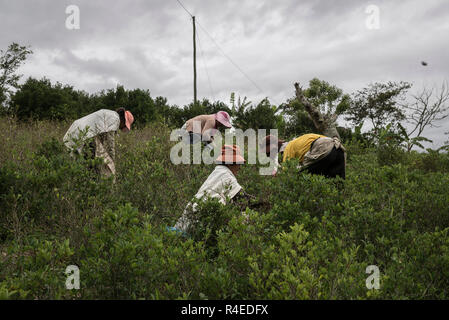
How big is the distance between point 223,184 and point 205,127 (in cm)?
224

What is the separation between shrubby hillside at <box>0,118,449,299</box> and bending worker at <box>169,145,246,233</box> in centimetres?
15

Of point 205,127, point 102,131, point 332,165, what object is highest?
point 205,127

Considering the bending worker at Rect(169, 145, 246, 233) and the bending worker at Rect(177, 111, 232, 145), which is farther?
the bending worker at Rect(177, 111, 232, 145)

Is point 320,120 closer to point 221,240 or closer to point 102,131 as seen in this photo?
point 102,131

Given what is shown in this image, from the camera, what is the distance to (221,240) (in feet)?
6.79

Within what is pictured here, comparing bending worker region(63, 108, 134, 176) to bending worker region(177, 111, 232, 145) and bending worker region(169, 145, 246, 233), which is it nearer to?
bending worker region(177, 111, 232, 145)

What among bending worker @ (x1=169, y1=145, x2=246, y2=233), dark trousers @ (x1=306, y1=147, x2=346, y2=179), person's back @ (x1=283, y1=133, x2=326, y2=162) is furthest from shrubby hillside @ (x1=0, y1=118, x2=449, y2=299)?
person's back @ (x1=283, y1=133, x2=326, y2=162)

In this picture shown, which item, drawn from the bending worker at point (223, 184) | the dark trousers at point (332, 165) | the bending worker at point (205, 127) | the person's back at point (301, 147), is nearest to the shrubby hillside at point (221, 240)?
the bending worker at point (223, 184)

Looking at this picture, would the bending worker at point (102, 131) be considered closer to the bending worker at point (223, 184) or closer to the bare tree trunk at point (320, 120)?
the bending worker at point (223, 184)

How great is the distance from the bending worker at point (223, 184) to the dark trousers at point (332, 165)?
133 centimetres

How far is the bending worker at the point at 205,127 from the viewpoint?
211 inches

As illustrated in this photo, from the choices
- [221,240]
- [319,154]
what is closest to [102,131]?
[319,154]

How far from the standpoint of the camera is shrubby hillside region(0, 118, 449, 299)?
168 centimetres
